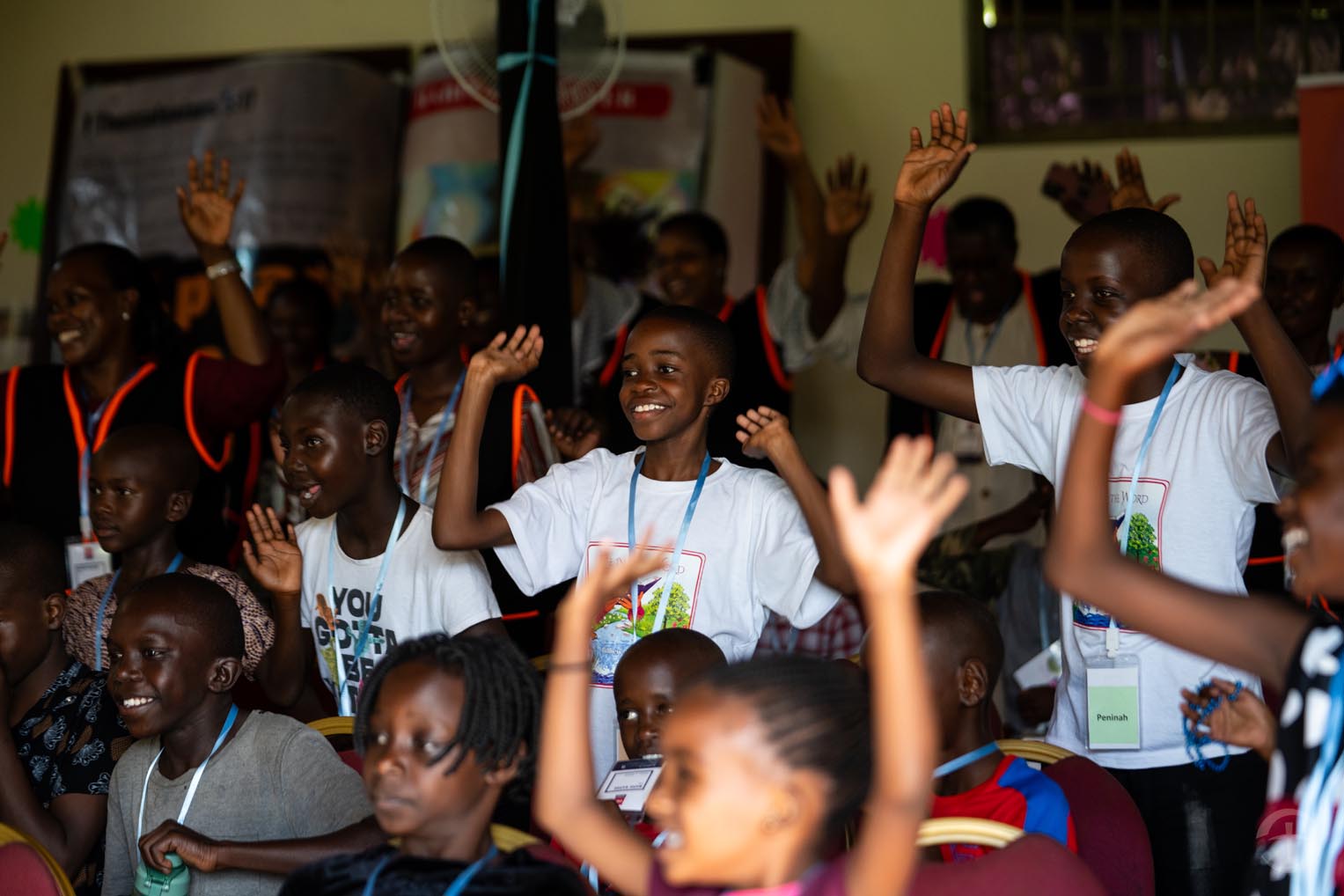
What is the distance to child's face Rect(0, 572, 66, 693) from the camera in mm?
2932

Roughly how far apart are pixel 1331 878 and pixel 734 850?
25.3 inches

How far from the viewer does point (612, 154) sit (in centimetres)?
561

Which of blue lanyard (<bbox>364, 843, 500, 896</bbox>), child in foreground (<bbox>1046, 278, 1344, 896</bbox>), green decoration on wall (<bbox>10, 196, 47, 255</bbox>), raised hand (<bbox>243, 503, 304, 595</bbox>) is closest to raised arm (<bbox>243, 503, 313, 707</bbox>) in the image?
raised hand (<bbox>243, 503, 304, 595</bbox>)

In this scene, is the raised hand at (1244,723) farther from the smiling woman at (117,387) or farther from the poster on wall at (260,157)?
the poster on wall at (260,157)

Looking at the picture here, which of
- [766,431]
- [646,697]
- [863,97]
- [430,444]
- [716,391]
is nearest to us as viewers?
[646,697]

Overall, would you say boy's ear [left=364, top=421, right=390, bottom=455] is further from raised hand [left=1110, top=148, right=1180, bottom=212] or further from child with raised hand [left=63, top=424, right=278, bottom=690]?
raised hand [left=1110, top=148, right=1180, bottom=212]

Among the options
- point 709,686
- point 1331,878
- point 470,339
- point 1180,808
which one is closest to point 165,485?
point 470,339

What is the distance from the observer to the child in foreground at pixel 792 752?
1608 mm

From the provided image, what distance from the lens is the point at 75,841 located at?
271cm

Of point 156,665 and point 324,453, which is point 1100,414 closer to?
point 156,665

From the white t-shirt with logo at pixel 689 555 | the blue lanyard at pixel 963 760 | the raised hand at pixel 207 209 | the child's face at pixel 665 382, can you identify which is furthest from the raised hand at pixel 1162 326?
the raised hand at pixel 207 209

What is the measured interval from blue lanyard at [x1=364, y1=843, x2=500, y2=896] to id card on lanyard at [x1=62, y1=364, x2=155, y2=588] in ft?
5.49

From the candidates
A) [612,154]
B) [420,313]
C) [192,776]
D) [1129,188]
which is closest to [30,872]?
[192,776]

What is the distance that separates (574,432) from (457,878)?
1639 millimetres
